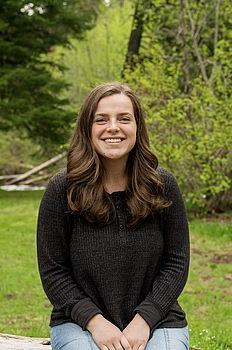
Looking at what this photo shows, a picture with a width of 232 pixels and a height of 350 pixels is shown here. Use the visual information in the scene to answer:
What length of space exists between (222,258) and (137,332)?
25.1ft

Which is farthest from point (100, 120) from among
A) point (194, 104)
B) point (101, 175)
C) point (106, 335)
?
point (194, 104)

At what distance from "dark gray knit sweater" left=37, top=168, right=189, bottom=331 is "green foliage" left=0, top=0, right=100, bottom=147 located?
48.3 feet

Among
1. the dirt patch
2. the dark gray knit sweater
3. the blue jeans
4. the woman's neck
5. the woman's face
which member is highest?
the woman's face

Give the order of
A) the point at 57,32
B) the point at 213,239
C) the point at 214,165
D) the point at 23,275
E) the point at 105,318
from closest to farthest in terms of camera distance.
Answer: the point at 105,318
the point at 23,275
the point at 213,239
the point at 214,165
the point at 57,32

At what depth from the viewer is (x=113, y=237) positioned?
3348mm

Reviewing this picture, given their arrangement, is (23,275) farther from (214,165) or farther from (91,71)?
(91,71)

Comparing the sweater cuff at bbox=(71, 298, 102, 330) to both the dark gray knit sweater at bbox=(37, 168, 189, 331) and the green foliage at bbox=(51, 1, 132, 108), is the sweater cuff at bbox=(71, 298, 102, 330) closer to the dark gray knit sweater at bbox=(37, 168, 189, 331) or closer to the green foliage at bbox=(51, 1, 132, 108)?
the dark gray knit sweater at bbox=(37, 168, 189, 331)

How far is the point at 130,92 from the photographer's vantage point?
3.47 metres

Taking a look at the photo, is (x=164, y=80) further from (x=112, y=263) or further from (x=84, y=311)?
(x=84, y=311)

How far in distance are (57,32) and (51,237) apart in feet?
56.5

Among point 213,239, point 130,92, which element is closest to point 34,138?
point 213,239

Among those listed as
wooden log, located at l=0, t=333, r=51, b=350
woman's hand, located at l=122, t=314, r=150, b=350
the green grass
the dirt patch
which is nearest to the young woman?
woman's hand, located at l=122, t=314, r=150, b=350

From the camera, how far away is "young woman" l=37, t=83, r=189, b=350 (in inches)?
131

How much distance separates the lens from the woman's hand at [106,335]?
3186 millimetres
